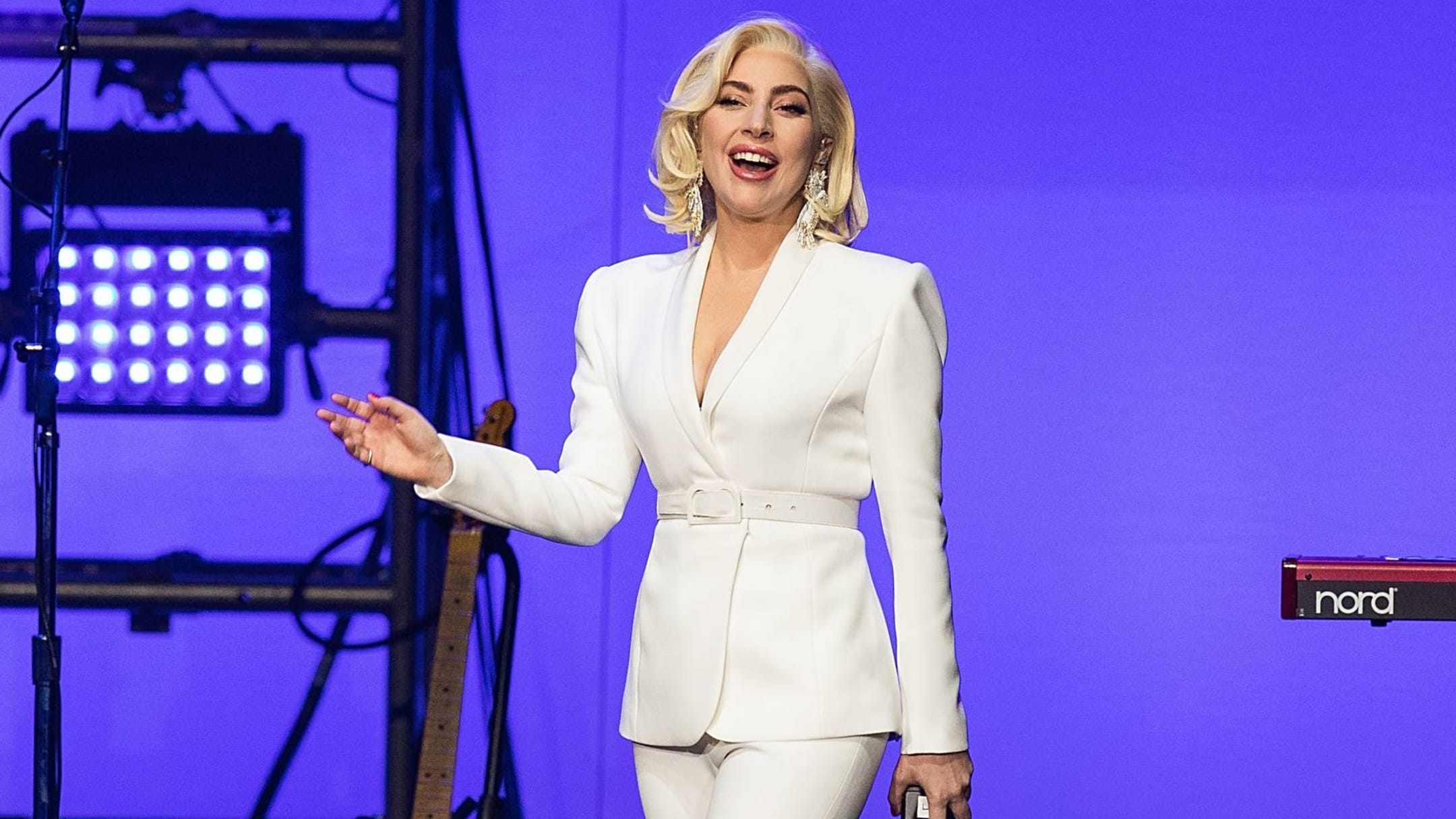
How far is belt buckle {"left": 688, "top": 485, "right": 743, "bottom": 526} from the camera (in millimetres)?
1700

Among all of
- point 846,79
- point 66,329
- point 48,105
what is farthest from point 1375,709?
point 48,105

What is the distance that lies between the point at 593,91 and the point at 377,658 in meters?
1.31

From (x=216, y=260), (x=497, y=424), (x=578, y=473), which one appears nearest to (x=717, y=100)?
(x=578, y=473)

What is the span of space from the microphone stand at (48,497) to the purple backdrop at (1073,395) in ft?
2.68

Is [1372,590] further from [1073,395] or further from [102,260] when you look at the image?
[102,260]

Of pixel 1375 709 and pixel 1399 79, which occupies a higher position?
pixel 1399 79

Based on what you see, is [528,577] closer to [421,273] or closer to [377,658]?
[377,658]

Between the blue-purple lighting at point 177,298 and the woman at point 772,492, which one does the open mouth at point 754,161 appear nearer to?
the woman at point 772,492

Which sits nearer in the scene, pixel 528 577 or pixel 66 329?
pixel 66 329

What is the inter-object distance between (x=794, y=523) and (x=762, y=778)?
10.2 inches

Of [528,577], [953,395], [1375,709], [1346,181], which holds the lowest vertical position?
[1375,709]

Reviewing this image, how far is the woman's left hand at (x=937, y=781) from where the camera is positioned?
169 cm

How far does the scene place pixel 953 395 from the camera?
3555 mm

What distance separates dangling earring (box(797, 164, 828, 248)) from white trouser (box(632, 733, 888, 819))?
1.80 feet
